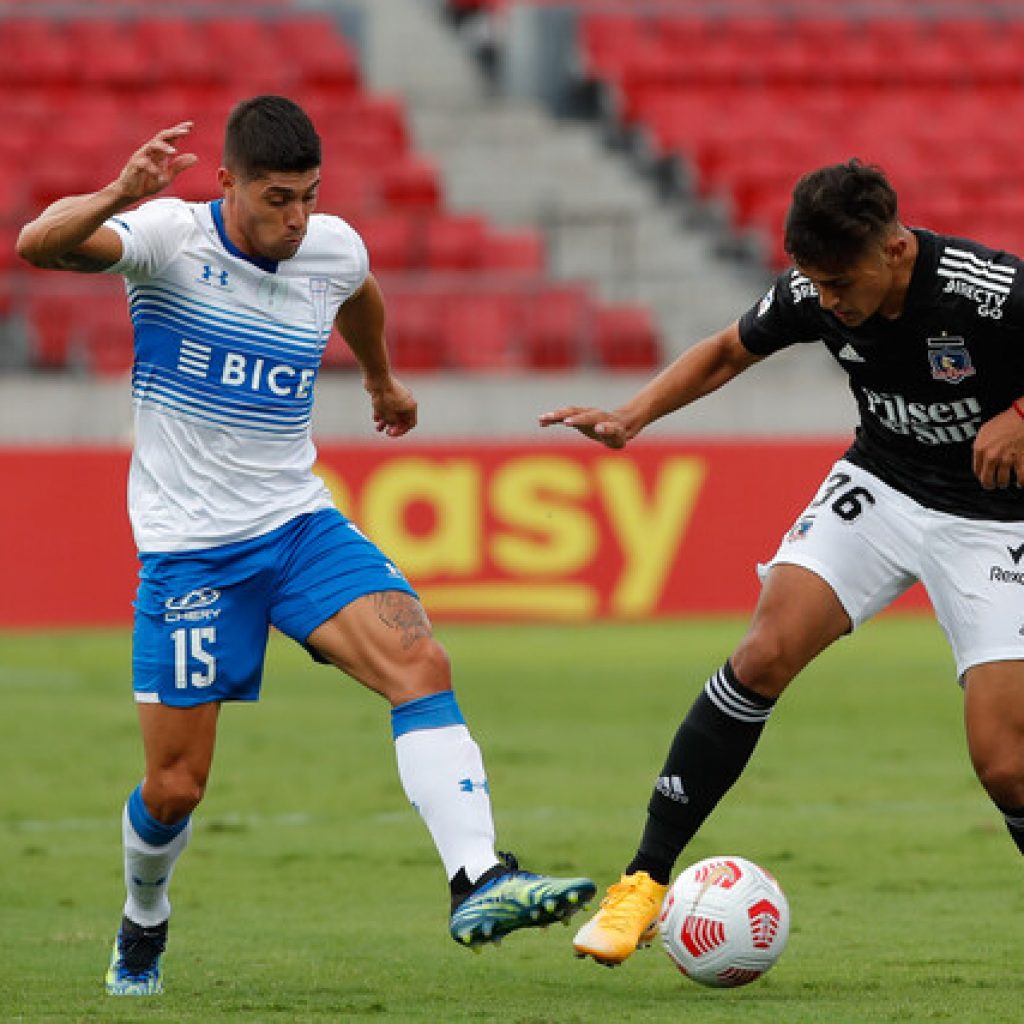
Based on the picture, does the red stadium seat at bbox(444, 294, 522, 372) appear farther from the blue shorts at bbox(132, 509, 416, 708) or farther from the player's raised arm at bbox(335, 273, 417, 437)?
the blue shorts at bbox(132, 509, 416, 708)

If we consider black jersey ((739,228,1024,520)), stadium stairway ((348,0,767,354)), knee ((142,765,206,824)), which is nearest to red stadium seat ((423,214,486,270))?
stadium stairway ((348,0,767,354))

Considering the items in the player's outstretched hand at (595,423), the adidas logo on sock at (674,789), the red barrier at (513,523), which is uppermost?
the player's outstretched hand at (595,423)

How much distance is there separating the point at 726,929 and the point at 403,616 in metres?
1.16

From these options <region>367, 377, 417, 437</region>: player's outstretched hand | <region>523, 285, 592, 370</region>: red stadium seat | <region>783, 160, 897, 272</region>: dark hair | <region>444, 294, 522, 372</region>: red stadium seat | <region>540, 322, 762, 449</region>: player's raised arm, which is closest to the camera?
<region>783, 160, 897, 272</region>: dark hair

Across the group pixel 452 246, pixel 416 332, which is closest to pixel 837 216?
pixel 416 332

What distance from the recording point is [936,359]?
19.8 feet

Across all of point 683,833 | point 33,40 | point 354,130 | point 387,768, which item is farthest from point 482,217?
point 683,833

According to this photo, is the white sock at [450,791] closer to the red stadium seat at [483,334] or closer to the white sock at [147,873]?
the white sock at [147,873]

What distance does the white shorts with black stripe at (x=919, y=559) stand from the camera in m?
6.12

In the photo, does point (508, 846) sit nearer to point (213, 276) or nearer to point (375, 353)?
point (375, 353)

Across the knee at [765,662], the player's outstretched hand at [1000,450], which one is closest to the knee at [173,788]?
the knee at [765,662]

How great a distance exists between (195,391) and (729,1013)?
2.13 meters

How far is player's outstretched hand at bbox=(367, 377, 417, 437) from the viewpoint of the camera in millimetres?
6785

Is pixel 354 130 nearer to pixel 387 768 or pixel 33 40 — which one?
pixel 33 40
